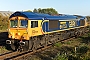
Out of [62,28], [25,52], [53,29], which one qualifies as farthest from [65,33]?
[25,52]

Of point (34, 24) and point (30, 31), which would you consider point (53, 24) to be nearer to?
point (34, 24)

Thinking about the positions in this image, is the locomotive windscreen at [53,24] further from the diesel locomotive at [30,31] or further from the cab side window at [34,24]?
the cab side window at [34,24]

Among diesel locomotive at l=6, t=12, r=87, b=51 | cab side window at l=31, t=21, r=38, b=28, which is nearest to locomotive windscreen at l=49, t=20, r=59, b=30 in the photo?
diesel locomotive at l=6, t=12, r=87, b=51

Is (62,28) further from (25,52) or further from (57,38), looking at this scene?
(25,52)

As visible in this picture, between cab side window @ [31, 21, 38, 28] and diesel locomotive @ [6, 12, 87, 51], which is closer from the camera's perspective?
diesel locomotive @ [6, 12, 87, 51]

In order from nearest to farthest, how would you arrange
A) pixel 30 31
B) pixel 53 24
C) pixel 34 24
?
pixel 30 31 → pixel 34 24 → pixel 53 24

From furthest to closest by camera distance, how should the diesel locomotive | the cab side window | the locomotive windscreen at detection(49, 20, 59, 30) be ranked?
the locomotive windscreen at detection(49, 20, 59, 30) < the cab side window < the diesel locomotive

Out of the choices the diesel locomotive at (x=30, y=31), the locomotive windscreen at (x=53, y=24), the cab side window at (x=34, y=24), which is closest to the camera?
the diesel locomotive at (x=30, y=31)

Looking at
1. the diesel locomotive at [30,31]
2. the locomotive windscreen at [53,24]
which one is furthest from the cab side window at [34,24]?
the locomotive windscreen at [53,24]

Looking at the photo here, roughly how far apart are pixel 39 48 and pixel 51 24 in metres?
3.03

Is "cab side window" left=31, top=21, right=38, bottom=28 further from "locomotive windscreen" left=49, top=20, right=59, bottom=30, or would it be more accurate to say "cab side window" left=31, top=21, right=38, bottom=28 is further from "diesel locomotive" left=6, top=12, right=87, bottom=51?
"locomotive windscreen" left=49, top=20, right=59, bottom=30

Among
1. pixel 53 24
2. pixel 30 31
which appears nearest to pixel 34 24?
pixel 30 31

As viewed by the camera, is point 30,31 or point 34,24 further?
point 34,24

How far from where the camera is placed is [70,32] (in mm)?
22859
